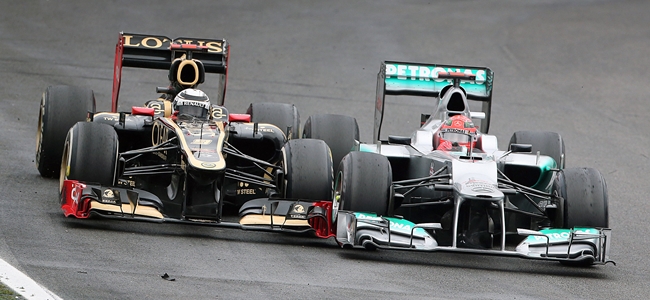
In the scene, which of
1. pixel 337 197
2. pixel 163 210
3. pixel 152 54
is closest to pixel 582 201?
pixel 337 197

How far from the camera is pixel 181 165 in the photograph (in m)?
13.7

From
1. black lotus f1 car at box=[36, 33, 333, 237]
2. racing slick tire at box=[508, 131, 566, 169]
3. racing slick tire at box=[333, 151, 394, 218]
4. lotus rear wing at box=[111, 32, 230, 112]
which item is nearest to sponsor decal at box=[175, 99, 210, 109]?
black lotus f1 car at box=[36, 33, 333, 237]

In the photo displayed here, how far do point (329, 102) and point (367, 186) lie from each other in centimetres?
1074

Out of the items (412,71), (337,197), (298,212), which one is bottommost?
(298,212)

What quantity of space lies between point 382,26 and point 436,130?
15.2 m

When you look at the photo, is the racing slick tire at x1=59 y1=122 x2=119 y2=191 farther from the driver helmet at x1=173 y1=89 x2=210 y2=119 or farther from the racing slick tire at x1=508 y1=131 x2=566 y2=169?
the racing slick tire at x1=508 y1=131 x2=566 y2=169

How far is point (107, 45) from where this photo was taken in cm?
2700

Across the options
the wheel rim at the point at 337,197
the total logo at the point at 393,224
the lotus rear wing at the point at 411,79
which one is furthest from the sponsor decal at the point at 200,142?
the lotus rear wing at the point at 411,79

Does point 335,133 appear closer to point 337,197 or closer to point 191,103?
point 191,103

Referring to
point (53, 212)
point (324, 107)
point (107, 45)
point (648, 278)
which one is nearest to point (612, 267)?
point (648, 278)

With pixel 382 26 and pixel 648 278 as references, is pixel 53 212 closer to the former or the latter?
pixel 648 278

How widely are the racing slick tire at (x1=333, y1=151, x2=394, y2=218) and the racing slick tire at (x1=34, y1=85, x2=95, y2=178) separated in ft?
14.9

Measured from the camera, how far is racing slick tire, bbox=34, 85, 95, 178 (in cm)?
1596

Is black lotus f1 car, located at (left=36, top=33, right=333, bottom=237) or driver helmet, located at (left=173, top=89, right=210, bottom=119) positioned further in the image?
driver helmet, located at (left=173, top=89, right=210, bottom=119)
